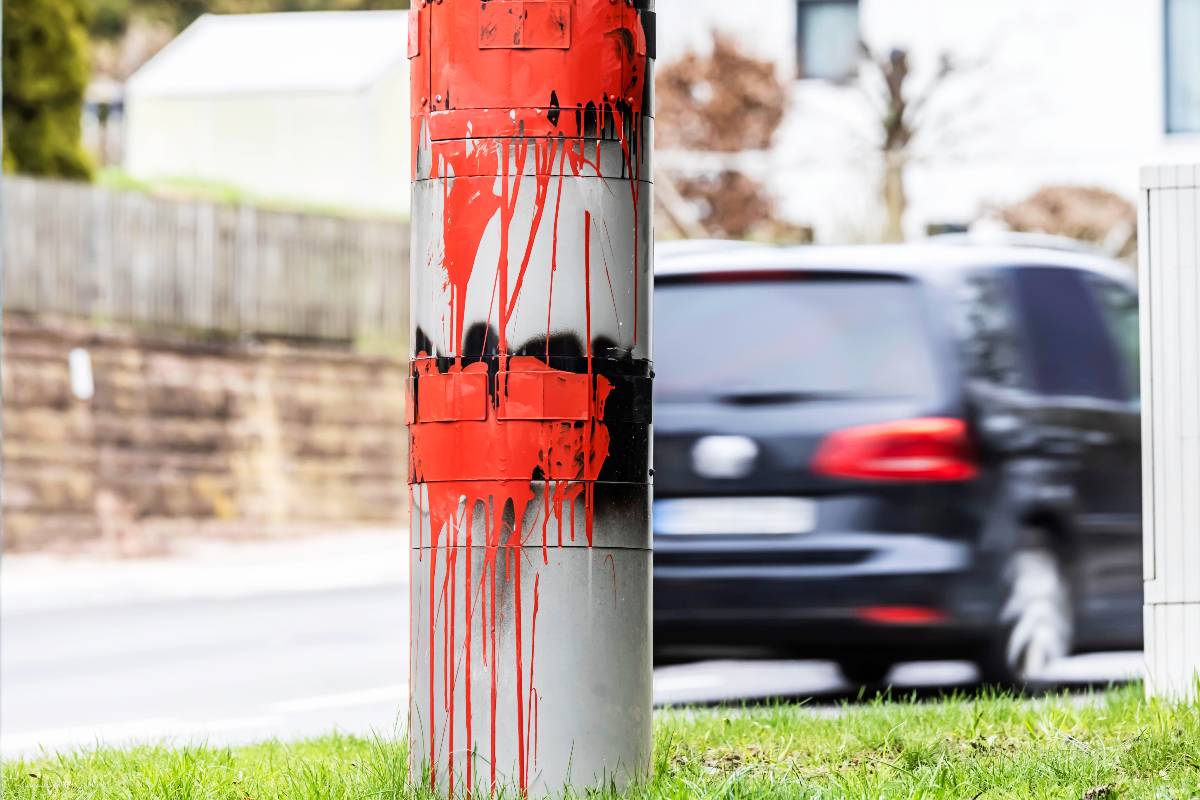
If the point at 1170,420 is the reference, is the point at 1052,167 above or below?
above

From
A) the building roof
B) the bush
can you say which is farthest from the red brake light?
the building roof

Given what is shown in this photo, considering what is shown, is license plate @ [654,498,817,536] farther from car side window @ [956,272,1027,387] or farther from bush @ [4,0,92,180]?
bush @ [4,0,92,180]

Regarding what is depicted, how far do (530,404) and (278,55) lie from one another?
3840cm

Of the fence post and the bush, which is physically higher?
the bush

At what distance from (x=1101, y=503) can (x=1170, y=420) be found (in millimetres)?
2258

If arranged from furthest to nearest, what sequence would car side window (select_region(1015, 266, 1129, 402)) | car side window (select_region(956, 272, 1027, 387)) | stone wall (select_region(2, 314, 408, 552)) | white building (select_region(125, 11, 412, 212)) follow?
1. white building (select_region(125, 11, 412, 212))
2. stone wall (select_region(2, 314, 408, 552))
3. car side window (select_region(1015, 266, 1129, 402))
4. car side window (select_region(956, 272, 1027, 387))

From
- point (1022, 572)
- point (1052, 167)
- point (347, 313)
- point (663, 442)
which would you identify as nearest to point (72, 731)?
point (663, 442)

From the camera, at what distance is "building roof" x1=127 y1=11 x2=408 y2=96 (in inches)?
1581

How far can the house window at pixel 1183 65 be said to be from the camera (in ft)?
92.9

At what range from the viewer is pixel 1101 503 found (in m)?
8.82

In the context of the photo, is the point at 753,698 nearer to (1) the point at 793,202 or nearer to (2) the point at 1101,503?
(2) the point at 1101,503

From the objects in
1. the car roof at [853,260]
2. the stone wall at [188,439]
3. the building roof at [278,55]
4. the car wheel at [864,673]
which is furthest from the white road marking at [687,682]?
the building roof at [278,55]

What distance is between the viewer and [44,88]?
2400cm

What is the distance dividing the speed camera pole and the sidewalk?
12.0m
